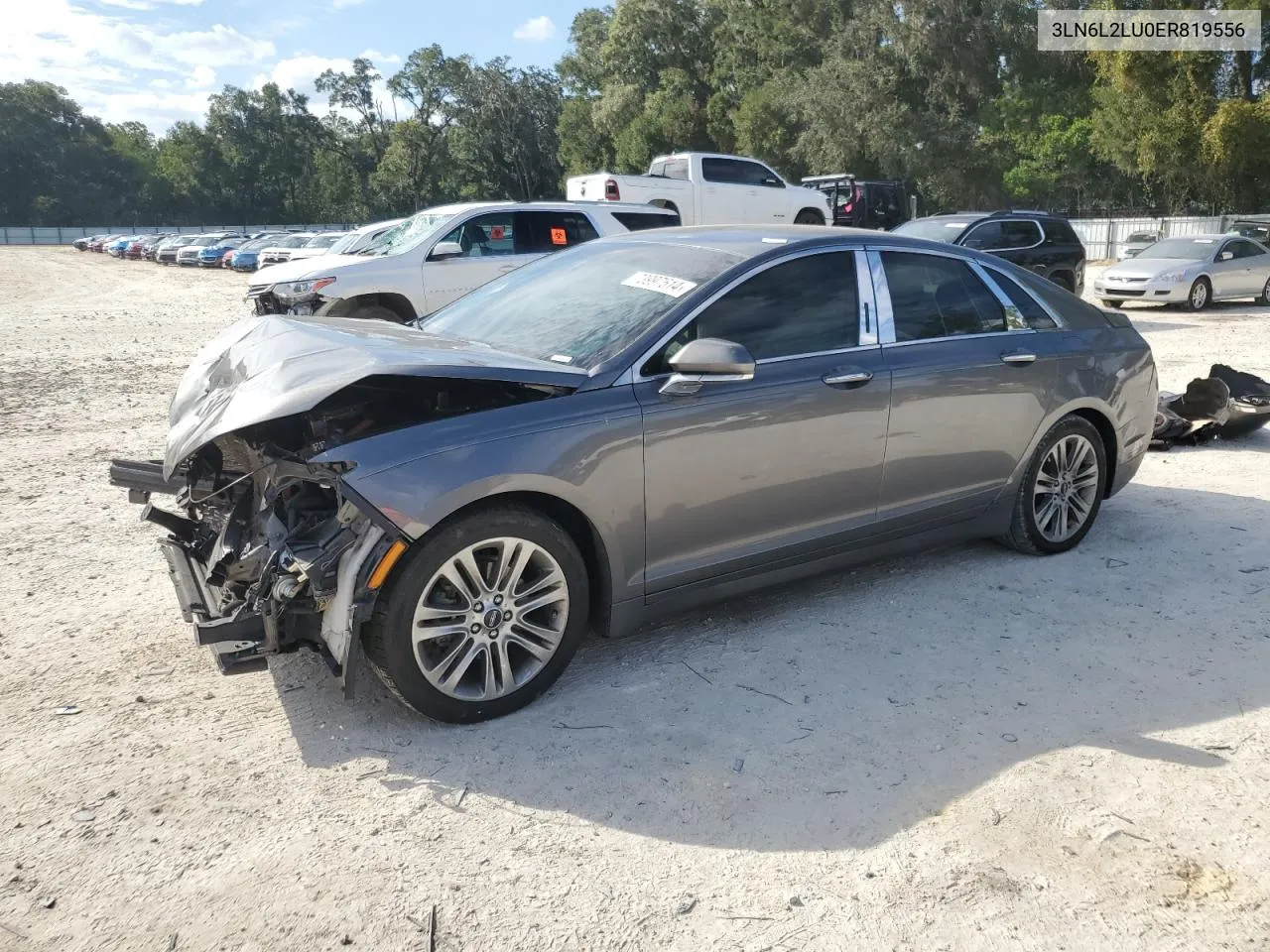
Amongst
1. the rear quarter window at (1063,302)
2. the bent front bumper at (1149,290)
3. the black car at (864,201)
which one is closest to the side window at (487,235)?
the rear quarter window at (1063,302)

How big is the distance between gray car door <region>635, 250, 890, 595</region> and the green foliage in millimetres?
34424

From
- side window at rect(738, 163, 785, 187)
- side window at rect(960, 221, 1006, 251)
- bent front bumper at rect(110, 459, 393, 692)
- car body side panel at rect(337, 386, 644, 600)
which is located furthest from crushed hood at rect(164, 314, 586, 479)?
side window at rect(738, 163, 785, 187)

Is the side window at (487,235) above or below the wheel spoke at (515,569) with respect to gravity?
above

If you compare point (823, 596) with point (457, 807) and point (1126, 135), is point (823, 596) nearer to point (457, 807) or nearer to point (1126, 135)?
point (457, 807)

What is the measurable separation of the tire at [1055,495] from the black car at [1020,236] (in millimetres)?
10200

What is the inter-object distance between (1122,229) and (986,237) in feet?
73.7

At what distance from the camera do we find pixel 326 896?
262 cm

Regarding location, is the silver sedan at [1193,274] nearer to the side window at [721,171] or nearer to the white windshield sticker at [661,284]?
the side window at [721,171]

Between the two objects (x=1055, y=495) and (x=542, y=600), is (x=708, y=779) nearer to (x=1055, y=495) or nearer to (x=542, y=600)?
(x=542, y=600)

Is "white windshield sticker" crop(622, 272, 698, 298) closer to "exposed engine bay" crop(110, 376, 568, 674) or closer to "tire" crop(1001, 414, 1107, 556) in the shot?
"exposed engine bay" crop(110, 376, 568, 674)

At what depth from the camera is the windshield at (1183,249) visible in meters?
17.7

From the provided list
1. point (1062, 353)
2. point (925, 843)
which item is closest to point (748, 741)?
point (925, 843)

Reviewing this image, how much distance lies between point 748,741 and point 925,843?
714 mm

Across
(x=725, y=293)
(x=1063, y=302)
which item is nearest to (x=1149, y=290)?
(x=1063, y=302)
